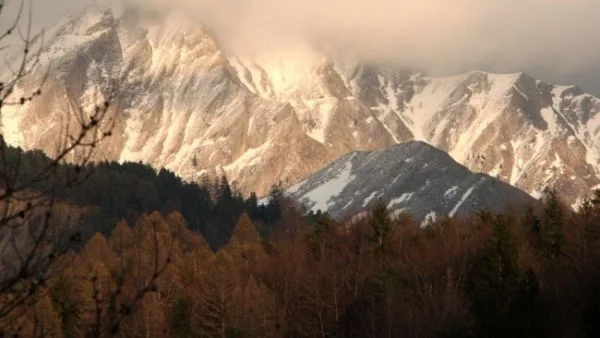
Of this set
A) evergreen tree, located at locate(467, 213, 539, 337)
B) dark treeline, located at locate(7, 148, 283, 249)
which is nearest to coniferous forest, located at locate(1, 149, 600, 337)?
evergreen tree, located at locate(467, 213, 539, 337)

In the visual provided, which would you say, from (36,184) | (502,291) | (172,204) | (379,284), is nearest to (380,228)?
(379,284)

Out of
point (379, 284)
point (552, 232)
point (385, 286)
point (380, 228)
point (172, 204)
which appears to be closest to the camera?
point (385, 286)

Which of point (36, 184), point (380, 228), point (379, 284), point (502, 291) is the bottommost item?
point (36, 184)

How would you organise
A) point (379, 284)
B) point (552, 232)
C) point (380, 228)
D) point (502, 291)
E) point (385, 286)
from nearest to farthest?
point (502, 291)
point (385, 286)
point (379, 284)
point (552, 232)
point (380, 228)

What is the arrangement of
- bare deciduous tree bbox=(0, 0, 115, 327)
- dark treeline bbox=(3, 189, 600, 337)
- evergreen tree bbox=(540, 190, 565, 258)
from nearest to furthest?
1. bare deciduous tree bbox=(0, 0, 115, 327)
2. dark treeline bbox=(3, 189, 600, 337)
3. evergreen tree bbox=(540, 190, 565, 258)

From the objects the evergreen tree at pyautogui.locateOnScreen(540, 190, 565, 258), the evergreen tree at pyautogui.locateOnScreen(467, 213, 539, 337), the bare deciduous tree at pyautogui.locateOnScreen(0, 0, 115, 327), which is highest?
the evergreen tree at pyautogui.locateOnScreen(540, 190, 565, 258)

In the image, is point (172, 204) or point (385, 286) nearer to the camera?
point (385, 286)

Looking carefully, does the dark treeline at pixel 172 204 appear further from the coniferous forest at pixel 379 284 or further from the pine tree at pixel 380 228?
the pine tree at pixel 380 228

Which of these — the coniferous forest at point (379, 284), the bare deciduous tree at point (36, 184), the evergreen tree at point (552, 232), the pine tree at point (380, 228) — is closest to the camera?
the bare deciduous tree at point (36, 184)

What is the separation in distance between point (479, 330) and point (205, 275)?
127 feet

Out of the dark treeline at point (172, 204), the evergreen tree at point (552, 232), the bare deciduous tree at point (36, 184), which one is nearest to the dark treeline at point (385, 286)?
the evergreen tree at point (552, 232)

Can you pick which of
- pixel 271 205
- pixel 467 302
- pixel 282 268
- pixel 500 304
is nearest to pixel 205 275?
pixel 282 268

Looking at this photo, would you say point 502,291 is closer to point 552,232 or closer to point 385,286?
point 385,286

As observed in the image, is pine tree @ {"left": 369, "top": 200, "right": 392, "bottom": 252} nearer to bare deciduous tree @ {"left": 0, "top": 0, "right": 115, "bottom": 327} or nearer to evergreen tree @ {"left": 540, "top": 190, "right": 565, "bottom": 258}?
evergreen tree @ {"left": 540, "top": 190, "right": 565, "bottom": 258}
